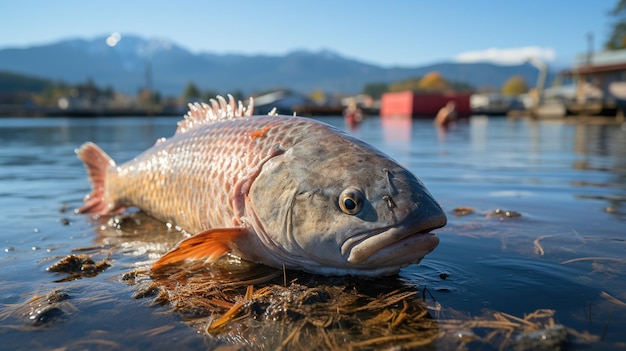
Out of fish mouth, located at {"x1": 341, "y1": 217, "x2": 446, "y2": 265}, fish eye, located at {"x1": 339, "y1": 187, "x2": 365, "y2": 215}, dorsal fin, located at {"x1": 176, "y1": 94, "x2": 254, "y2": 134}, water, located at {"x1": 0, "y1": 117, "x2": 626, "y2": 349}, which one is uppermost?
dorsal fin, located at {"x1": 176, "y1": 94, "x2": 254, "y2": 134}

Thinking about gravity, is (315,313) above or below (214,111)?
below

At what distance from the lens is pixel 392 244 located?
259cm

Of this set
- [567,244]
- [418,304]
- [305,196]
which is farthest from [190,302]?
[567,244]

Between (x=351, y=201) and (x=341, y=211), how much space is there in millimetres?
89

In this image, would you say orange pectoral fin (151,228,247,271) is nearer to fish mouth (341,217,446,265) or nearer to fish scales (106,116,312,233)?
fish scales (106,116,312,233)

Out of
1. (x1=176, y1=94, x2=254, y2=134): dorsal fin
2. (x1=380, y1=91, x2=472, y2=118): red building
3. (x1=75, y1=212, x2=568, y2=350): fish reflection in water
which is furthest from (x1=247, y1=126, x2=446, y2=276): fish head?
(x1=380, y1=91, x2=472, y2=118): red building

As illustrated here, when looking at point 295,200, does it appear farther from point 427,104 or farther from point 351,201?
point 427,104

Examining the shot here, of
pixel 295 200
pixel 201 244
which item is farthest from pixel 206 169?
pixel 295 200

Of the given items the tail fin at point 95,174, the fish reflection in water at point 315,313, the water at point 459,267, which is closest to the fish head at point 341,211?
the fish reflection in water at point 315,313

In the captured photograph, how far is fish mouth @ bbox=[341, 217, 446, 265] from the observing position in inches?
100

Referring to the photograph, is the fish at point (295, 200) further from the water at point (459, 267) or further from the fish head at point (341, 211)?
the water at point (459, 267)

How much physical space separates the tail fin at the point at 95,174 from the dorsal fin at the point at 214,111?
4.29 feet

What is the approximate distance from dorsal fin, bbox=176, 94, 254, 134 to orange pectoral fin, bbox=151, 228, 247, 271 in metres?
1.41

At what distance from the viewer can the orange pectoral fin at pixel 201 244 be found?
3.01 m
